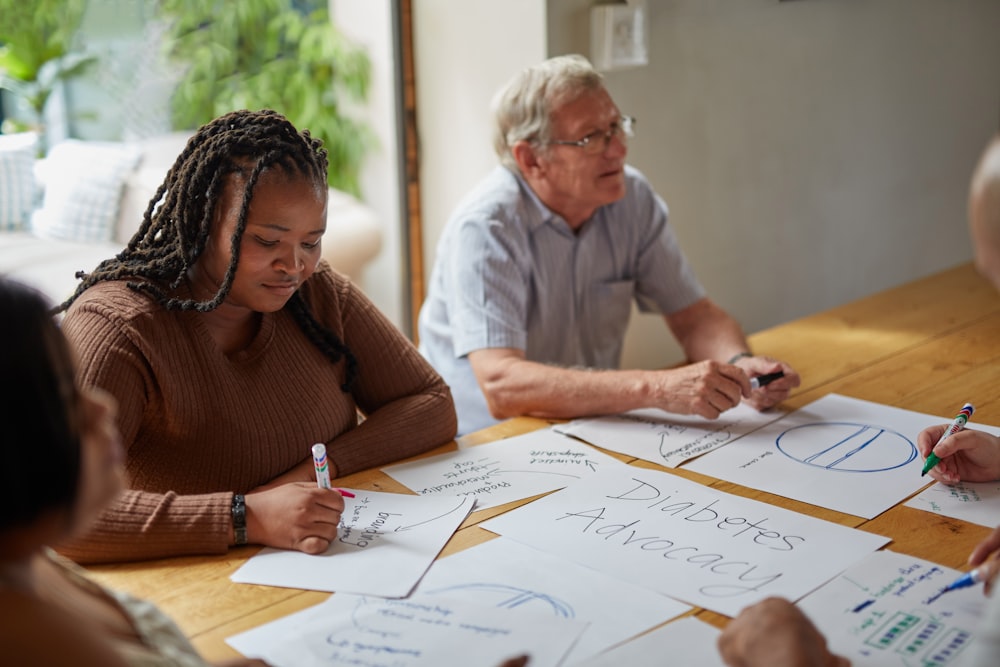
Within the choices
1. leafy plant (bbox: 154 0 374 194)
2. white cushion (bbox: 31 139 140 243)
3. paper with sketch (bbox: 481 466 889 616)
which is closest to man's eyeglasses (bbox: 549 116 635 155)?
paper with sketch (bbox: 481 466 889 616)

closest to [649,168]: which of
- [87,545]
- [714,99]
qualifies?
[714,99]

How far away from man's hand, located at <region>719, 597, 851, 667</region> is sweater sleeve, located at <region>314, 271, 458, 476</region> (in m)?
0.67

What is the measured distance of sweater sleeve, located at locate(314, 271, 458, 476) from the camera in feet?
5.05

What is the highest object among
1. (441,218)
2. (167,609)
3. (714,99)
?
(714,99)

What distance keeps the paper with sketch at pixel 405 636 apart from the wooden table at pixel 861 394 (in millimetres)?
34

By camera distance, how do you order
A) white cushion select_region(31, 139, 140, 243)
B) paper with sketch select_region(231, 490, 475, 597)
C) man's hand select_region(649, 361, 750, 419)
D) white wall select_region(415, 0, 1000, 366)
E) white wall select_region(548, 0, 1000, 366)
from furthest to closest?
1. white cushion select_region(31, 139, 140, 243)
2. white wall select_region(548, 0, 1000, 366)
3. white wall select_region(415, 0, 1000, 366)
4. man's hand select_region(649, 361, 750, 419)
5. paper with sketch select_region(231, 490, 475, 597)

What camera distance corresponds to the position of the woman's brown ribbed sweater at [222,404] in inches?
48.1

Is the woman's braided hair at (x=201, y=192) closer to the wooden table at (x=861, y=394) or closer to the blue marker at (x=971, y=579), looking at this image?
the wooden table at (x=861, y=394)

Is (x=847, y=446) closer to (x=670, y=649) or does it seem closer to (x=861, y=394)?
(x=861, y=394)

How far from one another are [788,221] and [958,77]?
3.78 feet

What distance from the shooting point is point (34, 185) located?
300 centimetres

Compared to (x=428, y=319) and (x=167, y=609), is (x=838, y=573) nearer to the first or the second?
(x=167, y=609)

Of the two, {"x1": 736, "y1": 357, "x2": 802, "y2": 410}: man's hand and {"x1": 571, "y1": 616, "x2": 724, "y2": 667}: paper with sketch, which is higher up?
{"x1": 736, "y1": 357, "x2": 802, "y2": 410}: man's hand

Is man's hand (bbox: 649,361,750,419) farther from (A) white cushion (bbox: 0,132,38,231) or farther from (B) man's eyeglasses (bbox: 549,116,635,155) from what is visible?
(A) white cushion (bbox: 0,132,38,231)
